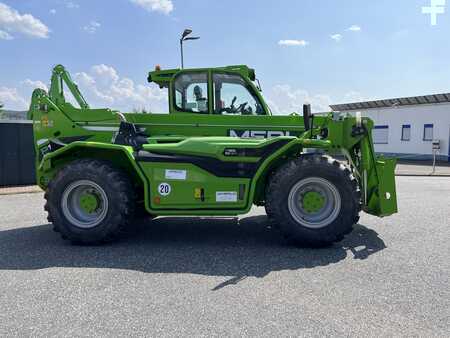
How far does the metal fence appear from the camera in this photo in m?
11.5

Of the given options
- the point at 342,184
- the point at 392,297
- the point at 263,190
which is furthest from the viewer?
the point at 263,190

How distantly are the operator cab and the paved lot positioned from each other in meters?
1.92

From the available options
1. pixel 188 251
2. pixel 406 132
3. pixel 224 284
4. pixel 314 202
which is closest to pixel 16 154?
pixel 188 251

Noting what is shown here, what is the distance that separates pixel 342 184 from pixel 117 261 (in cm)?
298

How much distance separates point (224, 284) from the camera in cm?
403

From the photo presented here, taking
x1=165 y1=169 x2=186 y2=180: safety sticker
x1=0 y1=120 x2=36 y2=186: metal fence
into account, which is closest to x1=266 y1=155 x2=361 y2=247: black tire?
x1=165 y1=169 x2=186 y2=180: safety sticker

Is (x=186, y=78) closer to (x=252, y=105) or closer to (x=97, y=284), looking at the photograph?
(x=252, y=105)

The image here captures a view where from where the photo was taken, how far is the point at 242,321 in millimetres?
3252

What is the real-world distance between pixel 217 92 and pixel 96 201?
2437 mm

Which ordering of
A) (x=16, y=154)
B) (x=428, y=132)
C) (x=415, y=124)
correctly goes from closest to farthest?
(x=16, y=154) → (x=428, y=132) → (x=415, y=124)

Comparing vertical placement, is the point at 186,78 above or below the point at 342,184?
above

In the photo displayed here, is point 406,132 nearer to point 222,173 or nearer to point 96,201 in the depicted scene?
point 222,173

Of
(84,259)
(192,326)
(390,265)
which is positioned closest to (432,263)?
(390,265)

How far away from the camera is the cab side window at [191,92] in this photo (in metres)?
6.20
